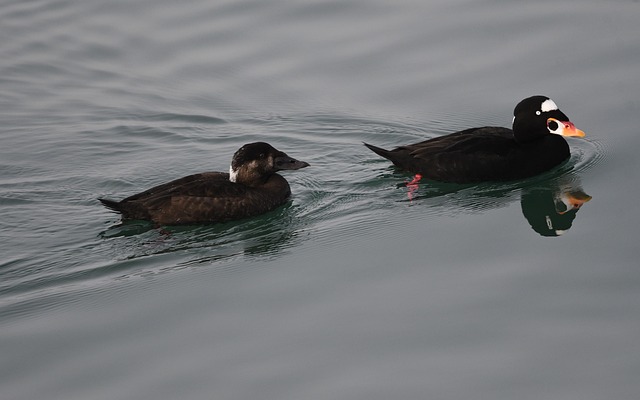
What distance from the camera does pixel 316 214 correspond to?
10.9 metres

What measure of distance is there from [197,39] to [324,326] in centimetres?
875

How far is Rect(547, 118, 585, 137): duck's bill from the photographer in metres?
11.5

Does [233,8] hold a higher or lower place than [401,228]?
higher

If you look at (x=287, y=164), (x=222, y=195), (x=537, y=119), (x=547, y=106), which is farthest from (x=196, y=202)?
(x=547, y=106)

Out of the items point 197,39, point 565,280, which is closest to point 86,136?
point 197,39

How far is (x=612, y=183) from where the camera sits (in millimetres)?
10852

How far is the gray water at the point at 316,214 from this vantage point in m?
7.52

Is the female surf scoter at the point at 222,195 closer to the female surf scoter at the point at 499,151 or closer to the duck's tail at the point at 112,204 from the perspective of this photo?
the duck's tail at the point at 112,204

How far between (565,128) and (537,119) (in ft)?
1.00

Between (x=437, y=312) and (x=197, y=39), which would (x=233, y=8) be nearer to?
(x=197, y=39)

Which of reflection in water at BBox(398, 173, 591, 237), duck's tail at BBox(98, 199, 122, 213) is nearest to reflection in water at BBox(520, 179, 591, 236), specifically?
reflection in water at BBox(398, 173, 591, 237)

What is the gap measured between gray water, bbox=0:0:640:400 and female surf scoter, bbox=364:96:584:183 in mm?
175

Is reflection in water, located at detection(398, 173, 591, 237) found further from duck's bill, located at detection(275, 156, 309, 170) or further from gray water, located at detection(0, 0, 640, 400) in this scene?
duck's bill, located at detection(275, 156, 309, 170)

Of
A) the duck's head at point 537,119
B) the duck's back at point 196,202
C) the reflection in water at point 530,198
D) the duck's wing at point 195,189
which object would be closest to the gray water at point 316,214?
the reflection in water at point 530,198
